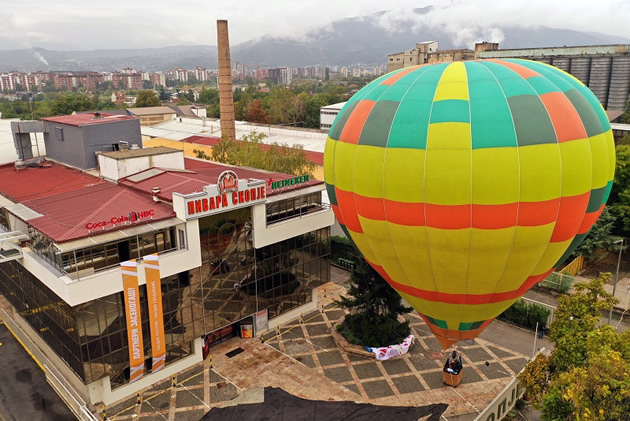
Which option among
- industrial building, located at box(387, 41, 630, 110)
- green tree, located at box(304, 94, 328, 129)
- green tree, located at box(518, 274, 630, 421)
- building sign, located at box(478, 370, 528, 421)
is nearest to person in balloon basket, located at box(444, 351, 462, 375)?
building sign, located at box(478, 370, 528, 421)

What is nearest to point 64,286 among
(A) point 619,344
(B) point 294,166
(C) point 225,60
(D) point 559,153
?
(D) point 559,153

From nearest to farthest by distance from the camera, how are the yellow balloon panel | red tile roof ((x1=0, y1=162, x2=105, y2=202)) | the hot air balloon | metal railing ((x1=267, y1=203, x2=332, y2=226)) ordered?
the yellow balloon panel → the hot air balloon → metal railing ((x1=267, y1=203, x2=332, y2=226)) → red tile roof ((x1=0, y1=162, x2=105, y2=202))

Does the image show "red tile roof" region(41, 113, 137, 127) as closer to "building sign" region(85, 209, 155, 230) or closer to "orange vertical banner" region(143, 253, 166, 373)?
"building sign" region(85, 209, 155, 230)

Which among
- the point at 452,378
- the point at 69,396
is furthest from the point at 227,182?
the point at 452,378

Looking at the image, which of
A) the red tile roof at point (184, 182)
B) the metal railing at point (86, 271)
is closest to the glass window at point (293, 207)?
the red tile roof at point (184, 182)

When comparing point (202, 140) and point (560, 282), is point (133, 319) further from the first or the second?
point (202, 140)

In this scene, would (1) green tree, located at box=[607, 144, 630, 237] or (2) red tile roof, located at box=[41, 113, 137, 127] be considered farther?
(1) green tree, located at box=[607, 144, 630, 237]

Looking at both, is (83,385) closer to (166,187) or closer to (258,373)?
(258,373)

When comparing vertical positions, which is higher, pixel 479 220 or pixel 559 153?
pixel 559 153
